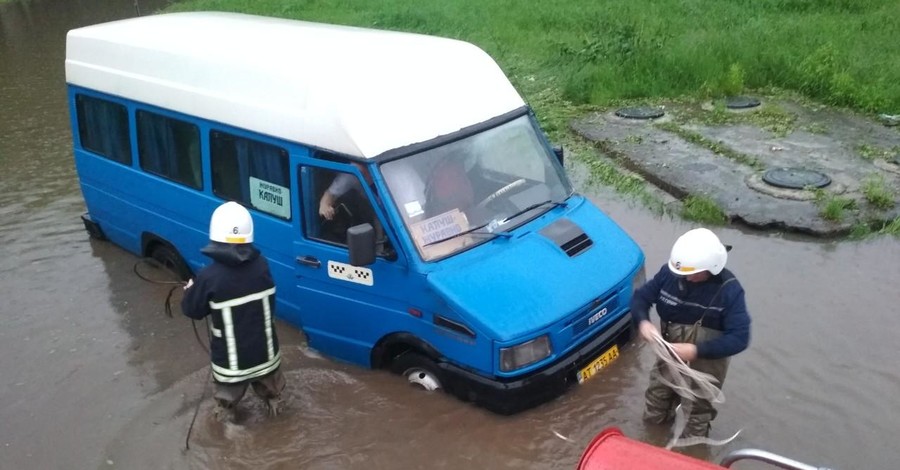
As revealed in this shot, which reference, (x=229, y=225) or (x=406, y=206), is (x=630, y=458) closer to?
(x=406, y=206)

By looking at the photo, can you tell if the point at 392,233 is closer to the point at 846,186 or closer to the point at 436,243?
the point at 436,243

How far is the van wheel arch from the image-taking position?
754 centimetres

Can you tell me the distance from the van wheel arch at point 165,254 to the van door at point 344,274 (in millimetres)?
2009

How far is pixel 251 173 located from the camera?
6.31 meters

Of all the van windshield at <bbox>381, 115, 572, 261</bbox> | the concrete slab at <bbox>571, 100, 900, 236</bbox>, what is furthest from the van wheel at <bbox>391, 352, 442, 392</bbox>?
the concrete slab at <bbox>571, 100, 900, 236</bbox>

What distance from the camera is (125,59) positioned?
741 cm

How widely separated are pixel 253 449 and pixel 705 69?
9824 mm

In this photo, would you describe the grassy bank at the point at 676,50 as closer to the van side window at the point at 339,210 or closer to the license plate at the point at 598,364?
the license plate at the point at 598,364

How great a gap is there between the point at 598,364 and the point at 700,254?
142 centimetres

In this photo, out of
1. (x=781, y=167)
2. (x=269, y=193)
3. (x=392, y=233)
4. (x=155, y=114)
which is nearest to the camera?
(x=392, y=233)

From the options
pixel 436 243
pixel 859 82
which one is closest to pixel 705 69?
pixel 859 82

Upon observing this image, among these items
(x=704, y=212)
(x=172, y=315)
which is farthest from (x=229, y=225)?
(x=704, y=212)

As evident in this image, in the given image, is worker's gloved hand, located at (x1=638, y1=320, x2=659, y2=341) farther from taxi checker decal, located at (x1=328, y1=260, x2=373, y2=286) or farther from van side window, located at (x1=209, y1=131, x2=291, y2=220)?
van side window, located at (x1=209, y1=131, x2=291, y2=220)

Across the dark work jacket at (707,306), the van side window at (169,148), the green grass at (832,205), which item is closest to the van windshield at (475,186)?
the dark work jacket at (707,306)
